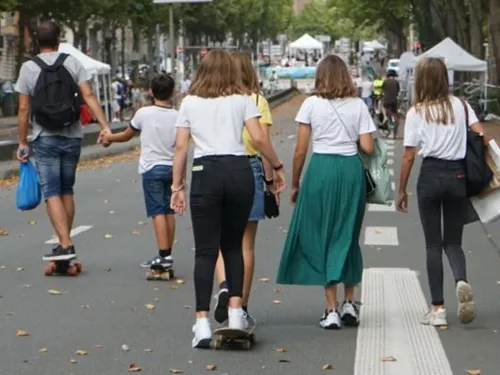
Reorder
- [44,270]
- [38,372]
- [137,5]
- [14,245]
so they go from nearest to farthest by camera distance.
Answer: [38,372] < [44,270] < [14,245] < [137,5]

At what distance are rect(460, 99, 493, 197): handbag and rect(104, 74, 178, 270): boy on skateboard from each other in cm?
295

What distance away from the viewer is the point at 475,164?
26.5ft

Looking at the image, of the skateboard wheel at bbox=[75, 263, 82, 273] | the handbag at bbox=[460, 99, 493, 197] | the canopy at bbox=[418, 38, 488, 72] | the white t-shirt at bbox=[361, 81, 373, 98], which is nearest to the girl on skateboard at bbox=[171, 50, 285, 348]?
the handbag at bbox=[460, 99, 493, 197]

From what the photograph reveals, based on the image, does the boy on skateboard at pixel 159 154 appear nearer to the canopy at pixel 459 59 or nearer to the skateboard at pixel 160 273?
the skateboard at pixel 160 273

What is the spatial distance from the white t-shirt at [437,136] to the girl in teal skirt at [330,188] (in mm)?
276

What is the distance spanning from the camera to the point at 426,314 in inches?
332

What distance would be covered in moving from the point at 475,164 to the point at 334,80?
1058mm

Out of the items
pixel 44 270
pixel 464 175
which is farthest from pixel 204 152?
pixel 44 270

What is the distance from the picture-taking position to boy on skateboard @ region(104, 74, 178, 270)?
10.3 m

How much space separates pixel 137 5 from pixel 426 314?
5762 cm

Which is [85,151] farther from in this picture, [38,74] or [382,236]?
[38,74]

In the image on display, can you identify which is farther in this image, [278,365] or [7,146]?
[7,146]

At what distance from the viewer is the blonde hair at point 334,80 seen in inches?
311

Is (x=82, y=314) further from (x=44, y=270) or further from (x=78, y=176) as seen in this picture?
(x=78, y=176)
